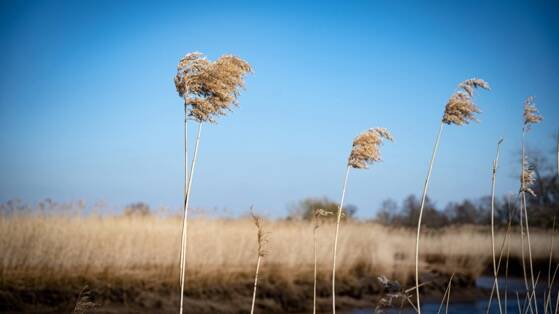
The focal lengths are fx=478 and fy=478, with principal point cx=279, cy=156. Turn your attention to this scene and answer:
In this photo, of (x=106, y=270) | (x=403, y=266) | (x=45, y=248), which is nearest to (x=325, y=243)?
(x=403, y=266)

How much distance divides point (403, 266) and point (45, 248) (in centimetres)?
1011

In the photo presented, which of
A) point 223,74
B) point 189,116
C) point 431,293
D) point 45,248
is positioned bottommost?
point 431,293

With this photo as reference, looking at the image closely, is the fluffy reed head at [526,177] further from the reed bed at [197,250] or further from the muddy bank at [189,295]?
the muddy bank at [189,295]

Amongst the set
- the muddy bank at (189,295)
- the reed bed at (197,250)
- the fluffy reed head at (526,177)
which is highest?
the fluffy reed head at (526,177)

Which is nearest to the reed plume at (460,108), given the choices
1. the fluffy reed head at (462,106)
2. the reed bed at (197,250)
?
the fluffy reed head at (462,106)

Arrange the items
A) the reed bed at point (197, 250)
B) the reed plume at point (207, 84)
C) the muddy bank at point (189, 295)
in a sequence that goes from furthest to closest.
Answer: the reed bed at point (197, 250) → the muddy bank at point (189, 295) → the reed plume at point (207, 84)

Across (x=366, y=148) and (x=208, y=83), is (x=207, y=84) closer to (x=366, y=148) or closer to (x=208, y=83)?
(x=208, y=83)

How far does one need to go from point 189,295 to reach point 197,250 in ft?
4.47

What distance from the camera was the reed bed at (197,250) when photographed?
33.0 feet

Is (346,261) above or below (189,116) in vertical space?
below

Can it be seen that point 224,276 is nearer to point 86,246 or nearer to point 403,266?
point 86,246

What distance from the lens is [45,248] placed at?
399 inches

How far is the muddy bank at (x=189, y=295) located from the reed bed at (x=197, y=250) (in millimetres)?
265

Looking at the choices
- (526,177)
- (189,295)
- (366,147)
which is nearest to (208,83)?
(366,147)
